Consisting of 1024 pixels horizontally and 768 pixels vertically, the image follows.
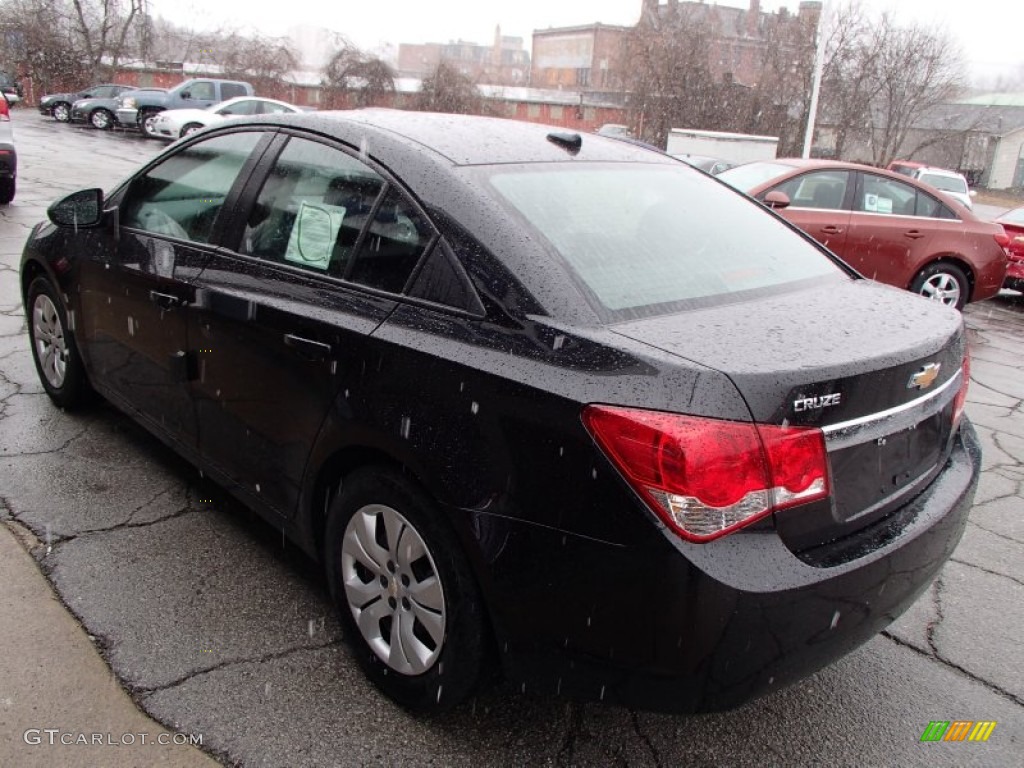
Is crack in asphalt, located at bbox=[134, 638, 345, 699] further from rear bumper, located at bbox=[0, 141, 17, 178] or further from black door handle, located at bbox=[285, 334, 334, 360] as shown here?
rear bumper, located at bbox=[0, 141, 17, 178]

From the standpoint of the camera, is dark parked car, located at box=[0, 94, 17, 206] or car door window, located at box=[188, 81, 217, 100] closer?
dark parked car, located at box=[0, 94, 17, 206]

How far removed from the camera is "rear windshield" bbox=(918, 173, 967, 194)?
74.9 ft

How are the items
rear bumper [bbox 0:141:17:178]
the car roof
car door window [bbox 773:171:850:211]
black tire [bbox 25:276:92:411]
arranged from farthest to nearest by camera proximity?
rear bumper [bbox 0:141:17:178]
car door window [bbox 773:171:850:211]
black tire [bbox 25:276:92:411]
the car roof

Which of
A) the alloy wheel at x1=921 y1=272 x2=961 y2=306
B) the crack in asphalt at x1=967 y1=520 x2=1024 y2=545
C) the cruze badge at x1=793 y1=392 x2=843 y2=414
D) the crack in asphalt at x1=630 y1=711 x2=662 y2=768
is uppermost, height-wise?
the cruze badge at x1=793 y1=392 x2=843 y2=414

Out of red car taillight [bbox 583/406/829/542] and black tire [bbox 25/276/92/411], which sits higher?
red car taillight [bbox 583/406/829/542]

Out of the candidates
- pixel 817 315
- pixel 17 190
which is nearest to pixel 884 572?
pixel 817 315

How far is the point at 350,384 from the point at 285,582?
40.5 inches

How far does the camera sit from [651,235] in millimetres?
2471

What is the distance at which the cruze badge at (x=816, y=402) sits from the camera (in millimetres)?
1782

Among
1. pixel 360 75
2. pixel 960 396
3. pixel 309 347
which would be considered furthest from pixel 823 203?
pixel 360 75

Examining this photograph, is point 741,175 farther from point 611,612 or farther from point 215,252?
point 611,612

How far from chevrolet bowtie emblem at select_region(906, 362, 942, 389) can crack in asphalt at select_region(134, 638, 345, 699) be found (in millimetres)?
1839

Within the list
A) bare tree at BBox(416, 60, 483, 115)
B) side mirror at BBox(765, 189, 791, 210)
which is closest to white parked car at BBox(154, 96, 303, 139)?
bare tree at BBox(416, 60, 483, 115)

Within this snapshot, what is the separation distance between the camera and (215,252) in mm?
2934
